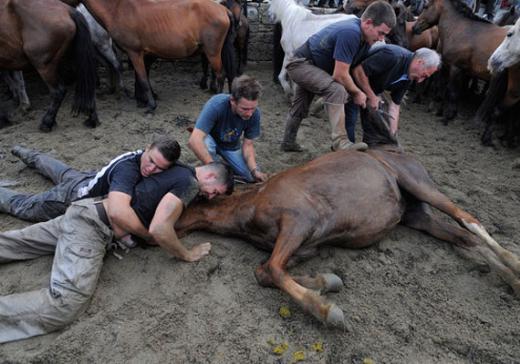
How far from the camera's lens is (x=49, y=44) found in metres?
4.88

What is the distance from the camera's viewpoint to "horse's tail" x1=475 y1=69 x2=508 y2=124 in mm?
5680

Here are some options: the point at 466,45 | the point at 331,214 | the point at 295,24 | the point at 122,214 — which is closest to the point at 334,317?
the point at 331,214

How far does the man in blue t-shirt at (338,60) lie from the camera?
357cm

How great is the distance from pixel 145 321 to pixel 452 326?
2.02 metres

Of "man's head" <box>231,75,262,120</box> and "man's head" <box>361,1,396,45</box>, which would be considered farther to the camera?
"man's head" <box>361,1,396,45</box>

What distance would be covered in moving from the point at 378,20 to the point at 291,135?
5.69ft

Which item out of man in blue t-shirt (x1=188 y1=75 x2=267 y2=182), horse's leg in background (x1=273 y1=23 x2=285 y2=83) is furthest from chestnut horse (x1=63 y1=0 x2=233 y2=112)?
man in blue t-shirt (x1=188 y1=75 x2=267 y2=182)

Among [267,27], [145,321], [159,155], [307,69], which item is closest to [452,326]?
[145,321]

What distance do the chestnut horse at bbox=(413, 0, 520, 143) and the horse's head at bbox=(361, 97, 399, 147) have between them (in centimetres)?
268

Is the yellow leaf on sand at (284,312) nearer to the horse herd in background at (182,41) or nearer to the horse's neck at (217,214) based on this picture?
the horse's neck at (217,214)

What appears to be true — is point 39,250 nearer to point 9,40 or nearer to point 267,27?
point 9,40

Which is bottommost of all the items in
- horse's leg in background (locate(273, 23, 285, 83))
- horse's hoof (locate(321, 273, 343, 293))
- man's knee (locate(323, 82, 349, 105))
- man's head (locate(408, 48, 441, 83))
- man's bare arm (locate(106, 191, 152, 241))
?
horse's leg in background (locate(273, 23, 285, 83))

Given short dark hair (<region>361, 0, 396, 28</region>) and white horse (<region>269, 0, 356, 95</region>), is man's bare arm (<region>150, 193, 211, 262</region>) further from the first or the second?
white horse (<region>269, 0, 356, 95</region>)

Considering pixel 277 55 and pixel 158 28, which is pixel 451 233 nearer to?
pixel 158 28
